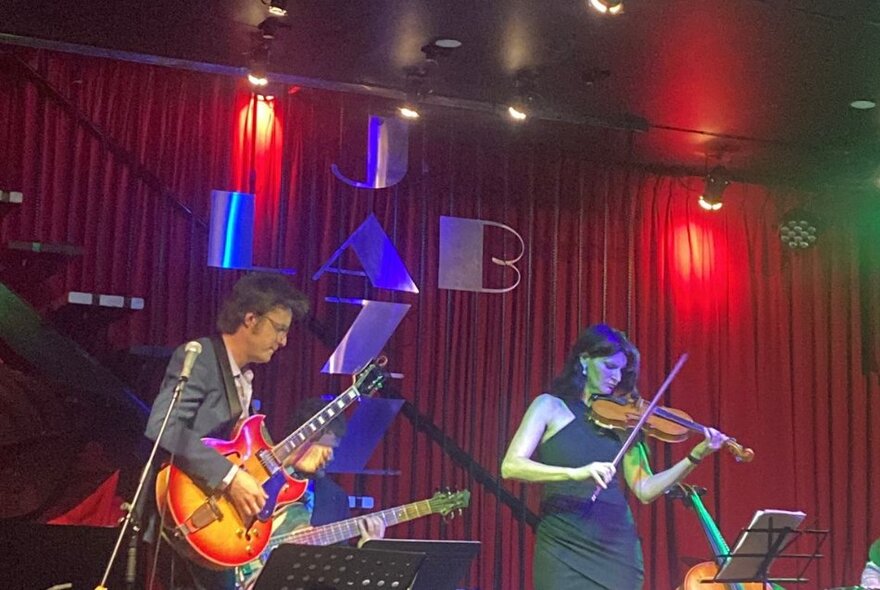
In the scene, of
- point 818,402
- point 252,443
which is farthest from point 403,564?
point 818,402

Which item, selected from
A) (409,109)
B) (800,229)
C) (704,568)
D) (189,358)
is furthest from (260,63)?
(800,229)

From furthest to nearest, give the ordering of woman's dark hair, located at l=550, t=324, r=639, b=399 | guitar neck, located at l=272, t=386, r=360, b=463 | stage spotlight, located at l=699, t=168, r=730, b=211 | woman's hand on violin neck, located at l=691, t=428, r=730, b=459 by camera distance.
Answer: stage spotlight, located at l=699, t=168, r=730, b=211
woman's hand on violin neck, located at l=691, t=428, r=730, b=459
woman's dark hair, located at l=550, t=324, r=639, b=399
guitar neck, located at l=272, t=386, r=360, b=463

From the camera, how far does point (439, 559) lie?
160 inches

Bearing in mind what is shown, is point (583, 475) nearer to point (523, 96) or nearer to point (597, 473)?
point (597, 473)

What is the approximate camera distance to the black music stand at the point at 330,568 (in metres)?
3.14

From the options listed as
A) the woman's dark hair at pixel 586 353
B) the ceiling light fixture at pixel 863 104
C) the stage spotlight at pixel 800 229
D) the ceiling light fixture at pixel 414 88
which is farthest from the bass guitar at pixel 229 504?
the stage spotlight at pixel 800 229

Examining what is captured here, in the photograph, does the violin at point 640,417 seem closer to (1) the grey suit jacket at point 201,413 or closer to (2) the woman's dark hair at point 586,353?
(2) the woman's dark hair at point 586,353

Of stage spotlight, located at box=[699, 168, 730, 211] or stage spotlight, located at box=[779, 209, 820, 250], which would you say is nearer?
stage spotlight, located at box=[699, 168, 730, 211]

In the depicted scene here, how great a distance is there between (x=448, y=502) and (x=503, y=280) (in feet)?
8.85

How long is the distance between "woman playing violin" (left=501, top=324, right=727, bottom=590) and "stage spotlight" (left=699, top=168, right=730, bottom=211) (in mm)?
3096

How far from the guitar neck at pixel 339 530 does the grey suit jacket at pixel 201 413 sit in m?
0.66

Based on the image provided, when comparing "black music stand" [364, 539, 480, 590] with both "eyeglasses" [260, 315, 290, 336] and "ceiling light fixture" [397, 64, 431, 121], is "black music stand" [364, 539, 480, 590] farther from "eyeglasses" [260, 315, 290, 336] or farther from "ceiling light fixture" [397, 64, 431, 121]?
Result: "ceiling light fixture" [397, 64, 431, 121]

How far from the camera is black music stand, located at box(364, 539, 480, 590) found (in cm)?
405

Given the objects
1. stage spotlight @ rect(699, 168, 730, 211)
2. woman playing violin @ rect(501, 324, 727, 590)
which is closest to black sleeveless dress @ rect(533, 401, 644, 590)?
woman playing violin @ rect(501, 324, 727, 590)
